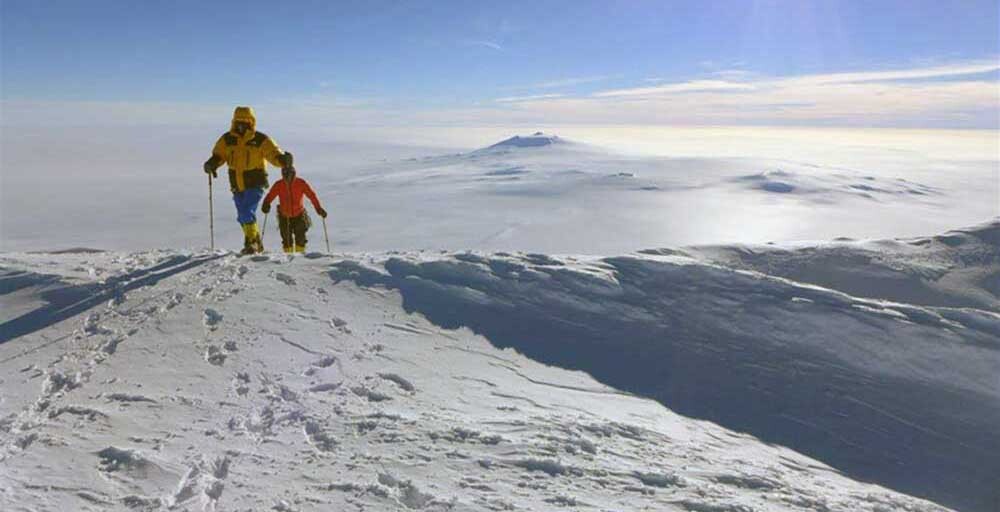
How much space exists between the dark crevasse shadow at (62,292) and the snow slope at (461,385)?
0.11 feet

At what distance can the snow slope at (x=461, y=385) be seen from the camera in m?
3.70

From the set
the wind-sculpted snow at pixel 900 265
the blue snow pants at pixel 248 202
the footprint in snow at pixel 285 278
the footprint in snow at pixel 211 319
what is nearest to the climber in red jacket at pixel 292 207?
the blue snow pants at pixel 248 202

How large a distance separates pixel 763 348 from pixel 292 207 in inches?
291

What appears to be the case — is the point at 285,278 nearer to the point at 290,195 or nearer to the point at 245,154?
the point at 290,195

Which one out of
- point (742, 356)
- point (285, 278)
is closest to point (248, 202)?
point (285, 278)

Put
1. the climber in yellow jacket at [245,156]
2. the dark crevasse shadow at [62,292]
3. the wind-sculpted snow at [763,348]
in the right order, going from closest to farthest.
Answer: the dark crevasse shadow at [62,292] < the wind-sculpted snow at [763,348] < the climber in yellow jacket at [245,156]

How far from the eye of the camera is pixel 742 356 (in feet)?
23.5

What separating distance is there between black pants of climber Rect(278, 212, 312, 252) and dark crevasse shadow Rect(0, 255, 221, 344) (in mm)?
1896

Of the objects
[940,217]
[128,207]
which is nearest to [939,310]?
[940,217]

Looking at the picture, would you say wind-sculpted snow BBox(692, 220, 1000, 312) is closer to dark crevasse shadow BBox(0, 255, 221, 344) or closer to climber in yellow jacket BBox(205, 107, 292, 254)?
climber in yellow jacket BBox(205, 107, 292, 254)

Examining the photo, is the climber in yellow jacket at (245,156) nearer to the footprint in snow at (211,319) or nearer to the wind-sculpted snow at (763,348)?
the wind-sculpted snow at (763,348)

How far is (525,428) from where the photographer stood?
14.9 feet

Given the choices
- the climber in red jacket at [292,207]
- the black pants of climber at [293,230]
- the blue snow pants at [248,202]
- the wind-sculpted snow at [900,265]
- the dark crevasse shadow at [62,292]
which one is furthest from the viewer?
Answer: the wind-sculpted snow at [900,265]

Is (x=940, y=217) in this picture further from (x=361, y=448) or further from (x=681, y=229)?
(x=361, y=448)
